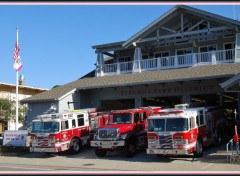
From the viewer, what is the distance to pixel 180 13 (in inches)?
1086

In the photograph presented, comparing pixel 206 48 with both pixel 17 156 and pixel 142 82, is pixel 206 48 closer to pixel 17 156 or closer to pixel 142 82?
A: pixel 142 82

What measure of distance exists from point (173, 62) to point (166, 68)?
0.68 m

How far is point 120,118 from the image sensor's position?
2078 cm

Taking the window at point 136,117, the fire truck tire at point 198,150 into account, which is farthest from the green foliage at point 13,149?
the fire truck tire at point 198,150

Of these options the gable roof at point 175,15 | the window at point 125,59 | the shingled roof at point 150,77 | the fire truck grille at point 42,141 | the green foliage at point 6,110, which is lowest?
the fire truck grille at point 42,141

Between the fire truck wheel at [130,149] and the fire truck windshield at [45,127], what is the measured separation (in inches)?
167

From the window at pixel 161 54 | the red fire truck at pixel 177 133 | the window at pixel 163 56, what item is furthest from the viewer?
the window at pixel 161 54

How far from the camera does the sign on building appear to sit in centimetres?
2403

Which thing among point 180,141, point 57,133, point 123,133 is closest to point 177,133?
point 180,141

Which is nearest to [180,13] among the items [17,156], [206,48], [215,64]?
[206,48]

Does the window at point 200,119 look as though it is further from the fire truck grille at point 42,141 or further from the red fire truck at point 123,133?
the fire truck grille at point 42,141

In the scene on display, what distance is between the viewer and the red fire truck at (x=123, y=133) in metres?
19.5

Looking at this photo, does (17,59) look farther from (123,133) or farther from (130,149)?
(130,149)

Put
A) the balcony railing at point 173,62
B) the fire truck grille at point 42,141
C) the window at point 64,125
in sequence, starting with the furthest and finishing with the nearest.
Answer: the balcony railing at point 173,62, the window at point 64,125, the fire truck grille at point 42,141
